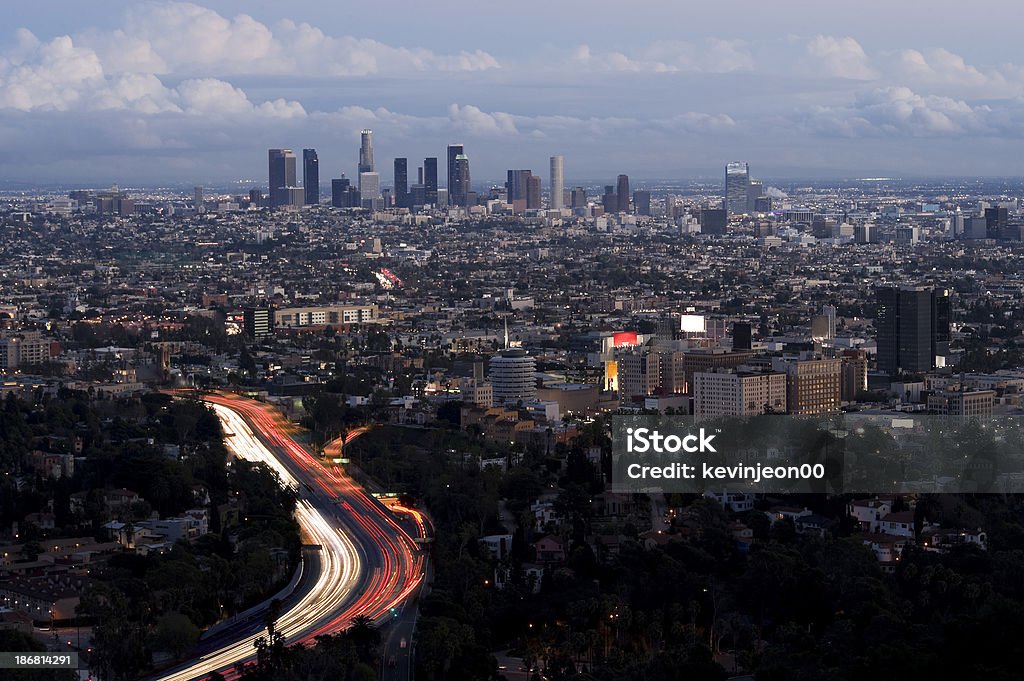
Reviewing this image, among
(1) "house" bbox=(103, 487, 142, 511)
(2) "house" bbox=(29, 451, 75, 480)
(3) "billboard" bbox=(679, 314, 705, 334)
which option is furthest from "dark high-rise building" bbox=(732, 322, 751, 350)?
(1) "house" bbox=(103, 487, 142, 511)

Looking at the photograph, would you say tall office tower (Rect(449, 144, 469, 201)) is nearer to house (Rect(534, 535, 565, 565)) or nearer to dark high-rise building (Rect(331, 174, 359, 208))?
dark high-rise building (Rect(331, 174, 359, 208))

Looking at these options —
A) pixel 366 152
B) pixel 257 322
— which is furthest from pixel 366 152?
pixel 257 322

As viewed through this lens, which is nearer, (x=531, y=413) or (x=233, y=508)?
(x=233, y=508)

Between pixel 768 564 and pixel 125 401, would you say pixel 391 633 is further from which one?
pixel 125 401

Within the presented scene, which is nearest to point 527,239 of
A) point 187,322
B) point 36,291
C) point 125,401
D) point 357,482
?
point 36,291

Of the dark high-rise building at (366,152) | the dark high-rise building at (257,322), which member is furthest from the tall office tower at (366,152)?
the dark high-rise building at (257,322)

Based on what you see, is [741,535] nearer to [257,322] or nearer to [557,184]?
[257,322]
